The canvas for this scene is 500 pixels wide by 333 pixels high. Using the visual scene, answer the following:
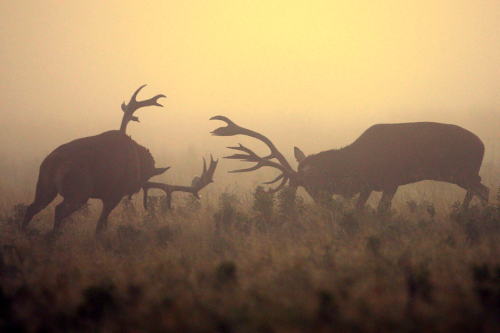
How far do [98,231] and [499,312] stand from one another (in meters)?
5.52

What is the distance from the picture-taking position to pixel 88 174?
20.7 ft

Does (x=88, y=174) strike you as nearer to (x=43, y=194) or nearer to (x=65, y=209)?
(x=65, y=209)

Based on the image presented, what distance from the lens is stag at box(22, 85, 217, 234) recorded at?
6.16 meters

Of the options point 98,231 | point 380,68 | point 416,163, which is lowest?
point 98,231

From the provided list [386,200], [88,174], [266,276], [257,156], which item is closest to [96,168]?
[88,174]

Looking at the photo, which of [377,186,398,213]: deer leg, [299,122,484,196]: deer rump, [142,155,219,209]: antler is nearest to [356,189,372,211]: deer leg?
[299,122,484,196]: deer rump

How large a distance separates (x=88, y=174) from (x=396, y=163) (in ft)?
16.5

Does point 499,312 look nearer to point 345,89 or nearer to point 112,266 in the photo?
point 112,266

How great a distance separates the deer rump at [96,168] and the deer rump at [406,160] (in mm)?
3085

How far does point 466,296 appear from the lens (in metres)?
3.43

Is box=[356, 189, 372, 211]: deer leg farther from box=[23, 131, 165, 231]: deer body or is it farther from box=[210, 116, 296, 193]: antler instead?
box=[23, 131, 165, 231]: deer body

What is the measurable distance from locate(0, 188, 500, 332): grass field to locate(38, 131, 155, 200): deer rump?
686 millimetres

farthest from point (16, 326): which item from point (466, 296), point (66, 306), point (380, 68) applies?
point (380, 68)

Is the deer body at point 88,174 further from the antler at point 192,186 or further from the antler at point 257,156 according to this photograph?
the antler at point 257,156
